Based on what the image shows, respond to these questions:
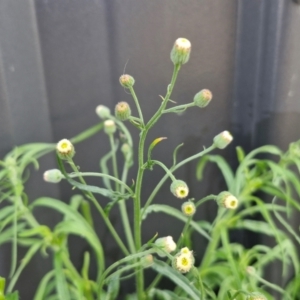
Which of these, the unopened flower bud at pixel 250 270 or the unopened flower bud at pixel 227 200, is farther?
the unopened flower bud at pixel 250 270

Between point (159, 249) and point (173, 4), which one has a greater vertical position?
point (173, 4)

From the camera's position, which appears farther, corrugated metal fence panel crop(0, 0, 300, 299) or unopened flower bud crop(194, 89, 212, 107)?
corrugated metal fence panel crop(0, 0, 300, 299)

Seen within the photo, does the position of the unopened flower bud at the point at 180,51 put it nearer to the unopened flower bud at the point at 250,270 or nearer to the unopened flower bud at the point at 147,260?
the unopened flower bud at the point at 147,260

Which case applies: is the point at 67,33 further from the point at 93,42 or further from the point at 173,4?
the point at 173,4

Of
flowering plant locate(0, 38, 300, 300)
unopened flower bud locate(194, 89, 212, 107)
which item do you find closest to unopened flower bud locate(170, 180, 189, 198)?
flowering plant locate(0, 38, 300, 300)

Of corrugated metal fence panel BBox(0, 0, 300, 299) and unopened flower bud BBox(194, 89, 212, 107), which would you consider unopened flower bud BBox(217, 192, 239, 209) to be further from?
corrugated metal fence panel BBox(0, 0, 300, 299)

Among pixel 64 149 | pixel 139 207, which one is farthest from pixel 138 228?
pixel 64 149

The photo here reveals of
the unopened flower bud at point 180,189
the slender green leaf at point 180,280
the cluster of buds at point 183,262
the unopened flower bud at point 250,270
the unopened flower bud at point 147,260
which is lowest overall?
the unopened flower bud at point 250,270

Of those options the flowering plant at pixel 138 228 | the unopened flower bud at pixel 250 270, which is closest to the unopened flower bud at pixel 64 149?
the flowering plant at pixel 138 228

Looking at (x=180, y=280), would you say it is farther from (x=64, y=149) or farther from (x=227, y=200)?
(x=64, y=149)

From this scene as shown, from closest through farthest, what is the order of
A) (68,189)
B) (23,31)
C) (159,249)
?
1. (159,249)
2. (23,31)
3. (68,189)

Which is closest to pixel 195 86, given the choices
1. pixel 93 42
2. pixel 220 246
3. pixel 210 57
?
pixel 210 57
